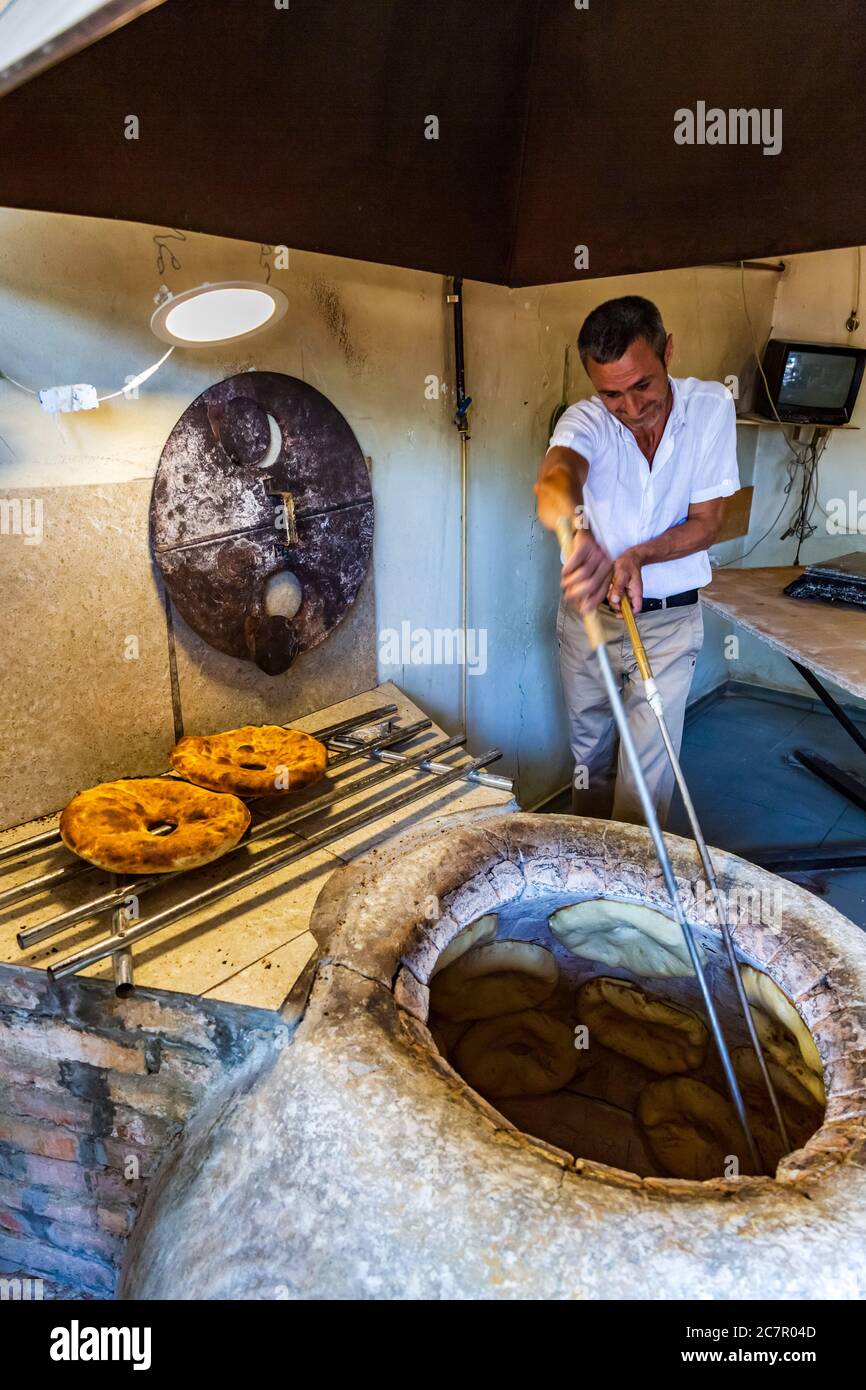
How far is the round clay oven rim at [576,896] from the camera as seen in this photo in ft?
4.91

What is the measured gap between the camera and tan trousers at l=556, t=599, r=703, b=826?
3434 mm

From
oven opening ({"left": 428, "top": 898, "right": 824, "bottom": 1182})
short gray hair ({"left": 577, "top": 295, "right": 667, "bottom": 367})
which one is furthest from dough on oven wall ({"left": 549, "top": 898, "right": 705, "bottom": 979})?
short gray hair ({"left": 577, "top": 295, "right": 667, "bottom": 367})

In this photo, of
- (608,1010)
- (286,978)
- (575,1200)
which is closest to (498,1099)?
Result: (608,1010)

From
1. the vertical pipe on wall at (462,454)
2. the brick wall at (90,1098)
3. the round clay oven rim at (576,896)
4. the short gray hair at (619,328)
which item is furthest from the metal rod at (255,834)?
the short gray hair at (619,328)

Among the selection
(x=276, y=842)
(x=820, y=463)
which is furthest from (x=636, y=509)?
(x=820, y=463)

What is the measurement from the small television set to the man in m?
3.11

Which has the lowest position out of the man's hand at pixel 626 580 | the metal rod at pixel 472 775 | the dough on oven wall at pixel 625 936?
the dough on oven wall at pixel 625 936

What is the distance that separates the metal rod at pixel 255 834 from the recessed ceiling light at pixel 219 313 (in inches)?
51.0

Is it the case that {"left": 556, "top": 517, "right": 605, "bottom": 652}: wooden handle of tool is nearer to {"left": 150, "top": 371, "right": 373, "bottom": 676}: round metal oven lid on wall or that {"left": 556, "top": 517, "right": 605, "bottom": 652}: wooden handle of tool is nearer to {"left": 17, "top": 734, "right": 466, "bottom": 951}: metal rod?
{"left": 17, "top": 734, "right": 466, "bottom": 951}: metal rod

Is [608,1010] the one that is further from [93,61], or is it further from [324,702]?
[93,61]

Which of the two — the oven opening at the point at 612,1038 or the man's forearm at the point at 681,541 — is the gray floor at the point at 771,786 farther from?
the oven opening at the point at 612,1038

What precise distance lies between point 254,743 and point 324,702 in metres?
0.68

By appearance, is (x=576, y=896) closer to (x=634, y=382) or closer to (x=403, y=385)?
(x=634, y=382)

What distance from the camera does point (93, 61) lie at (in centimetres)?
179
